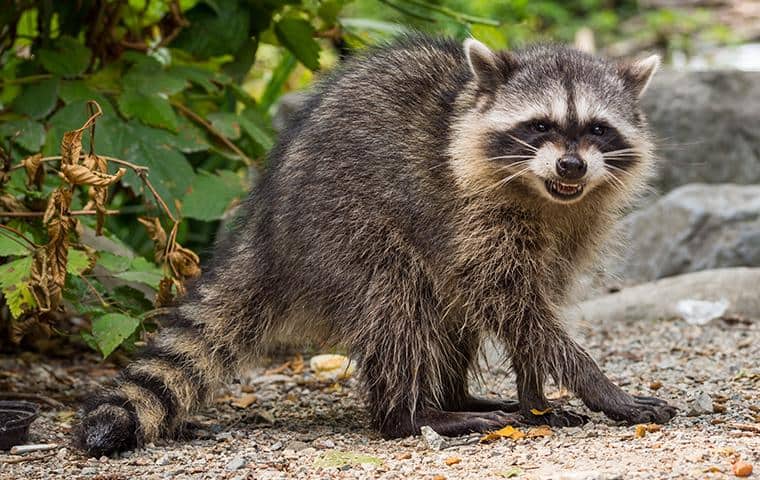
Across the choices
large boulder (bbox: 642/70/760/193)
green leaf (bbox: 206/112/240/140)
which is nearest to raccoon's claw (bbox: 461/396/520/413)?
green leaf (bbox: 206/112/240/140)

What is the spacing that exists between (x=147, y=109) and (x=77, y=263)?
108 cm

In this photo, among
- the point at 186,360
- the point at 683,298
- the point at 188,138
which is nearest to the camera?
the point at 186,360

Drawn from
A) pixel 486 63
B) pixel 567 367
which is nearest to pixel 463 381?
pixel 567 367

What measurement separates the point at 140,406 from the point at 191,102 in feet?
7.49

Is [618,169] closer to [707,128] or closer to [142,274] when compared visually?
[142,274]

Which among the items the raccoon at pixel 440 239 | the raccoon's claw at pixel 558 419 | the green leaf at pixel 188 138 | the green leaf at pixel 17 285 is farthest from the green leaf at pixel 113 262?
the raccoon's claw at pixel 558 419

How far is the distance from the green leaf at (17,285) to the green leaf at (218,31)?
1.94 m

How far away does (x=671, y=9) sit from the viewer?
17531mm

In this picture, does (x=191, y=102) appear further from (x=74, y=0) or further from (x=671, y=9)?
(x=671, y=9)

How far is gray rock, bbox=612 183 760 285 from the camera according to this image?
752cm

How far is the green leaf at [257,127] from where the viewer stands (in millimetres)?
5902

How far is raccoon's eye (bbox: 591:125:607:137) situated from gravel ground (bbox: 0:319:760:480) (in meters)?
1.15

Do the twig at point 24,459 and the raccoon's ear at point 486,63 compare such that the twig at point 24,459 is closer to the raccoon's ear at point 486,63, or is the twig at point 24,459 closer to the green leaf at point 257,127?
the green leaf at point 257,127

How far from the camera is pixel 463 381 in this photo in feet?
Result: 16.3
